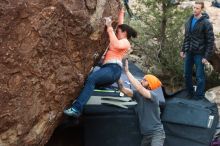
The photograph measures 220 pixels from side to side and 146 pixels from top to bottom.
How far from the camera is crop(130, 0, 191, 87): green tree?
12.3 metres

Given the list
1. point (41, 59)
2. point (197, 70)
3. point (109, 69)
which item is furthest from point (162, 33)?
point (41, 59)

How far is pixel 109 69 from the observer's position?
755cm

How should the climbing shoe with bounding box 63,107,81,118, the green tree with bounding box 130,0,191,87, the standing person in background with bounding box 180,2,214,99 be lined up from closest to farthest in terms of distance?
the climbing shoe with bounding box 63,107,81,118
the standing person in background with bounding box 180,2,214,99
the green tree with bounding box 130,0,191,87

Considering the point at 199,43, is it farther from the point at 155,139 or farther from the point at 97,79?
the point at 97,79

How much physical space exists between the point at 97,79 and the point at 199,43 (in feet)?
8.82

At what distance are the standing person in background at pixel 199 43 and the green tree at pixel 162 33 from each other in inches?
104

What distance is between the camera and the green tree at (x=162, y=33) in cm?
1226

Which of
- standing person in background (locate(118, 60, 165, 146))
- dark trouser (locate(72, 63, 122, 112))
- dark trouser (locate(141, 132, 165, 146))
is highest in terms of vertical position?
dark trouser (locate(72, 63, 122, 112))

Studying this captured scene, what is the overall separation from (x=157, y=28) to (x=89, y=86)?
18.4ft

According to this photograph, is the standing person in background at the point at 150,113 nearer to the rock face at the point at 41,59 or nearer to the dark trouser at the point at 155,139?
the dark trouser at the point at 155,139

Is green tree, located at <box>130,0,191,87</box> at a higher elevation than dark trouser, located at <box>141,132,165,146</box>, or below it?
higher

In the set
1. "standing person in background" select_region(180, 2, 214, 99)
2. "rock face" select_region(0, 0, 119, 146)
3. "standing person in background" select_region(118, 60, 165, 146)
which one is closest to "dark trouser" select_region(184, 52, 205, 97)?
"standing person in background" select_region(180, 2, 214, 99)

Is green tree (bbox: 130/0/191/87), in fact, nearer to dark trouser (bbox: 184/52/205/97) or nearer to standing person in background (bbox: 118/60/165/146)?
dark trouser (bbox: 184/52/205/97)

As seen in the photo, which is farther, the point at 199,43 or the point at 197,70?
the point at 197,70
